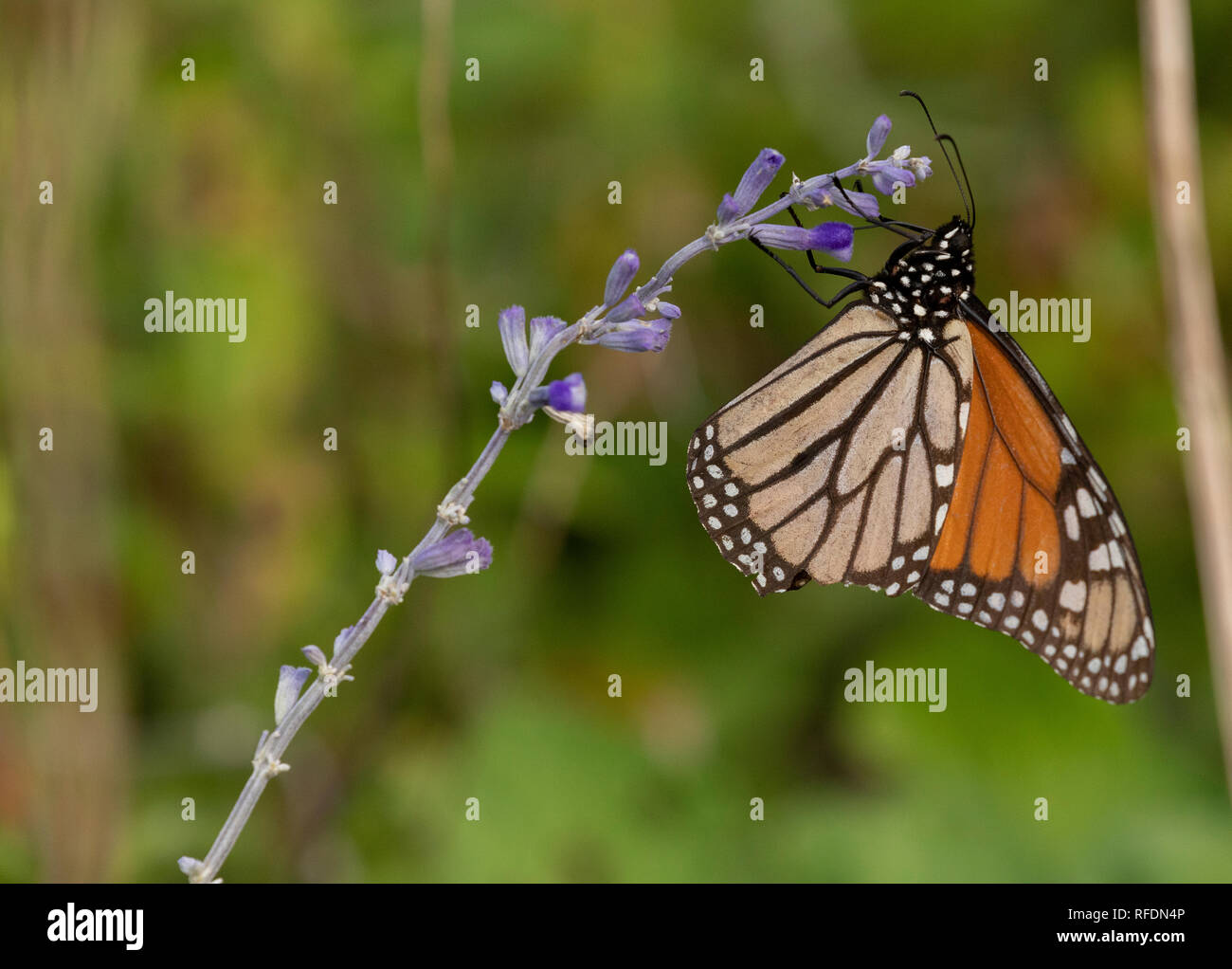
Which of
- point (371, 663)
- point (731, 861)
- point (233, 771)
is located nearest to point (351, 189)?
point (371, 663)

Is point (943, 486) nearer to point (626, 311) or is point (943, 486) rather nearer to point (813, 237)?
point (813, 237)

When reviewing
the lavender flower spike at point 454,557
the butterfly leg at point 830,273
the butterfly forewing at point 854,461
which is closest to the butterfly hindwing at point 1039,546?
the butterfly forewing at point 854,461

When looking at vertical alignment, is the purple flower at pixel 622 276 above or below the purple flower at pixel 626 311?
above

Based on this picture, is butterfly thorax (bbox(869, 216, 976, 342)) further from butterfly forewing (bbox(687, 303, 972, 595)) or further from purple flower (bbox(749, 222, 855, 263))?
purple flower (bbox(749, 222, 855, 263))

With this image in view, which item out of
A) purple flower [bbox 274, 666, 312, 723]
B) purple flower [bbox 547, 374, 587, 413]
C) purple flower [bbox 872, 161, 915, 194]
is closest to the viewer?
purple flower [bbox 547, 374, 587, 413]

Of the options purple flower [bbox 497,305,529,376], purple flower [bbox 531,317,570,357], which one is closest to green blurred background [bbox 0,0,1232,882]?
purple flower [bbox 497,305,529,376]

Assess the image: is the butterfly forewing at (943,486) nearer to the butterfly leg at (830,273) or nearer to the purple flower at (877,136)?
the butterfly leg at (830,273)

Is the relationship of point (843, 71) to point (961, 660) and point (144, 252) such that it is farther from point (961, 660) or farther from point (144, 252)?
point (144, 252)
